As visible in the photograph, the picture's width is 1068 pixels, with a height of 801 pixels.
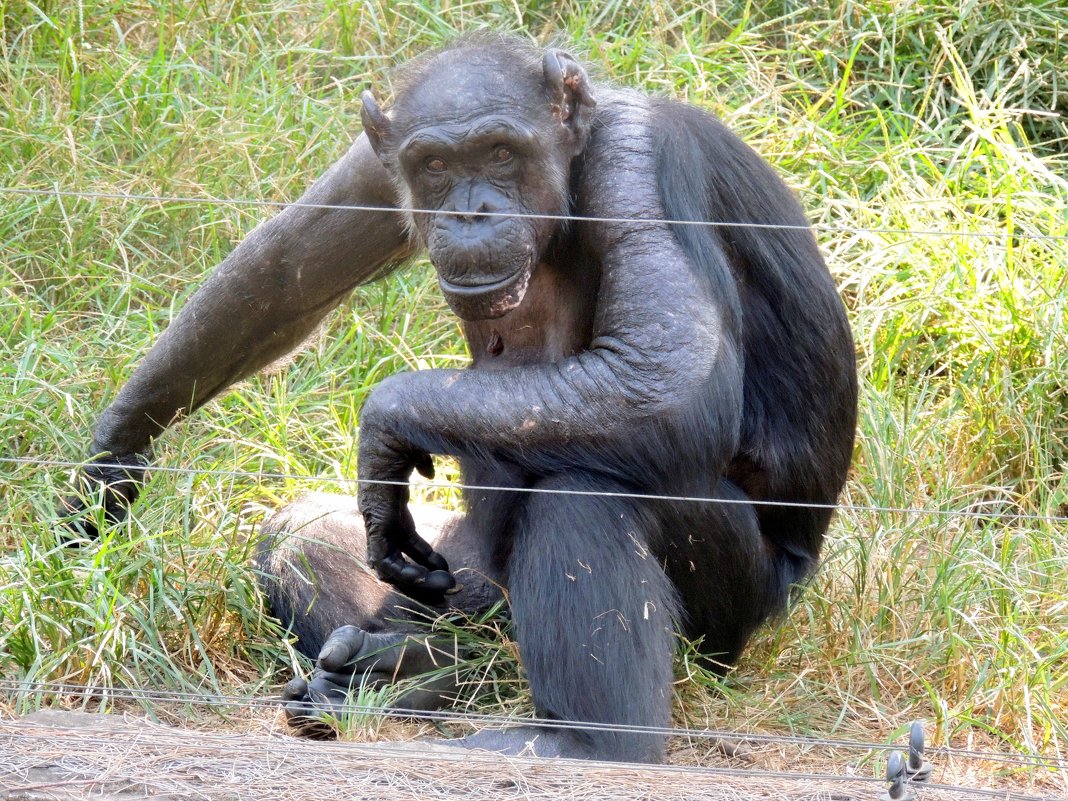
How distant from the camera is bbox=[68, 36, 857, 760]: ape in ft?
12.6

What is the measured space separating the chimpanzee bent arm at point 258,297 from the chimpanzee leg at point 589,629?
1.49 metres

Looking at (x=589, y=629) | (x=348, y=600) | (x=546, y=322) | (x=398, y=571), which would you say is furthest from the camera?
(x=348, y=600)

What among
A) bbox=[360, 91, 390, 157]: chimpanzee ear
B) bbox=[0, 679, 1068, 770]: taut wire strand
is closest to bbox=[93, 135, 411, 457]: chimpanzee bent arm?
bbox=[360, 91, 390, 157]: chimpanzee ear

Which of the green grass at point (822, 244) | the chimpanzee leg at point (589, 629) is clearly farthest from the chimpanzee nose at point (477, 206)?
the green grass at point (822, 244)

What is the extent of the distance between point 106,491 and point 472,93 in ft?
6.13

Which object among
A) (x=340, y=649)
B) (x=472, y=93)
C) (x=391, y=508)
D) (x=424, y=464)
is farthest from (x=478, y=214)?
(x=340, y=649)

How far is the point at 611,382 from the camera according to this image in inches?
154

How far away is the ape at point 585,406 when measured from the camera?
3.84 metres

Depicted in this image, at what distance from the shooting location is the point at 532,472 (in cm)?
398

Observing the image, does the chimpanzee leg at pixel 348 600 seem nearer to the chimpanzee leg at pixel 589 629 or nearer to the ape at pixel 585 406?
the ape at pixel 585 406

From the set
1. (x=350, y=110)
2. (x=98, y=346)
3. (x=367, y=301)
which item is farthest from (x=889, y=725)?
(x=350, y=110)

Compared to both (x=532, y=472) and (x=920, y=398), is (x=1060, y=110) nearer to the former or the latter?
(x=920, y=398)

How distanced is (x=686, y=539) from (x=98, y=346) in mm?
2812

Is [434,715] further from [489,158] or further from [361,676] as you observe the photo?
[489,158]
